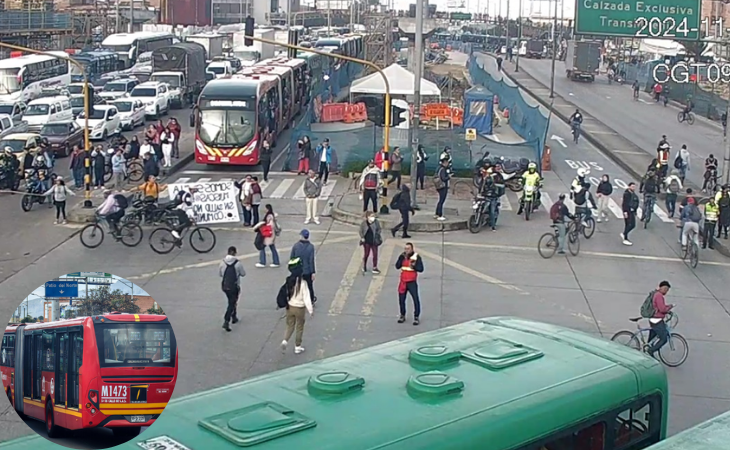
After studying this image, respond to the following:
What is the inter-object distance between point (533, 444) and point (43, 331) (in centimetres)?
374

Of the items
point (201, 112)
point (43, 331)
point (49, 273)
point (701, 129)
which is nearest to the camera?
point (43, 331)

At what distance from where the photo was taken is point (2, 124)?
1374 inches

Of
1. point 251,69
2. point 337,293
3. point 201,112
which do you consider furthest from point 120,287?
point 251,69

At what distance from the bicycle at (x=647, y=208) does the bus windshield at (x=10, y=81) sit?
31972 mm

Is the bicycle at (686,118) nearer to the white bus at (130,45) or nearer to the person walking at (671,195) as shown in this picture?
the person walking at (671,195)

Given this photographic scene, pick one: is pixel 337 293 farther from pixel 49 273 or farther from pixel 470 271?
pixel 49 273

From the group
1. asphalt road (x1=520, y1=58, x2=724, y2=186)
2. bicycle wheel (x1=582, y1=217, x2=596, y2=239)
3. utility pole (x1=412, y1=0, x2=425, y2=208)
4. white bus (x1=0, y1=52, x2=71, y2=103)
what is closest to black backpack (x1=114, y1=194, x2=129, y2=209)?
utility pole (x1=412, y1=0, x2=425, y2=208)

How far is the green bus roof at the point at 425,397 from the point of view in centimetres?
592

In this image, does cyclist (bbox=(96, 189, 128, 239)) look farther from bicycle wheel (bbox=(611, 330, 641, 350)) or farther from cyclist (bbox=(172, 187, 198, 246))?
bicycle wheel (bbox=(611, 330, 641, 350))

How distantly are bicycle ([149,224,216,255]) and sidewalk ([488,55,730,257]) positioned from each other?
11.2 m

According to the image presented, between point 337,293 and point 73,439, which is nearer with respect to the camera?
point 73,439

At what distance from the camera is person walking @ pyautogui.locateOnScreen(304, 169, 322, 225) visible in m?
22.9

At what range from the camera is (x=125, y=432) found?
421cm

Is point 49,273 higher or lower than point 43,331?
lower
